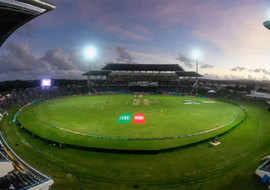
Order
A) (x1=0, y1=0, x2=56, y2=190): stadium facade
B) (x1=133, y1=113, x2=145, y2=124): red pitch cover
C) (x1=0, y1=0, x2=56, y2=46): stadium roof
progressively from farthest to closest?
(x1=133, y1=113, x2=145, y2=124): red pitch cover
(x1=0, y1=0, x2=56, y2=46): stadium roof
(x1=0, y1=0, x2=56, y2=190): stadium facade

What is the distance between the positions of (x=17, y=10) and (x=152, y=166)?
1474 centimetres

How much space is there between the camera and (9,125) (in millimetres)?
23219

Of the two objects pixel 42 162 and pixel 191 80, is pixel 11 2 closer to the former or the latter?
pixel 42 162

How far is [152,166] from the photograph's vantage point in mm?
12500

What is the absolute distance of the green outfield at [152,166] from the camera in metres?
10.5

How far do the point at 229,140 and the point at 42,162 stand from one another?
762 inches

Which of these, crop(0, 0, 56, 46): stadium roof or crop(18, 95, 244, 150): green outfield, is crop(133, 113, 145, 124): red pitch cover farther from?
crop(0, 0, 56, 46): stadium roof

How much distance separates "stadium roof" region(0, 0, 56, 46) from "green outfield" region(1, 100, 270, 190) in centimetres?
1130

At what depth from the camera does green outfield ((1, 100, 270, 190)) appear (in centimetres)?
1050

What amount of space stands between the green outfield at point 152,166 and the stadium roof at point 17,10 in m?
11.3

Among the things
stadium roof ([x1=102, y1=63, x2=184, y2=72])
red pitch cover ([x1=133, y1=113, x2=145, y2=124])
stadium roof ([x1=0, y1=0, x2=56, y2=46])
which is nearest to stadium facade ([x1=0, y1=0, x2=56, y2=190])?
stadium roof ([x1=0, y1=0, x2=56, y2=46])

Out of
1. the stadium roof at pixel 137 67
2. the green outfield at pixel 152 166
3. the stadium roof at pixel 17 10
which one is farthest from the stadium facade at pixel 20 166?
the stadium roof at pixel 137 67

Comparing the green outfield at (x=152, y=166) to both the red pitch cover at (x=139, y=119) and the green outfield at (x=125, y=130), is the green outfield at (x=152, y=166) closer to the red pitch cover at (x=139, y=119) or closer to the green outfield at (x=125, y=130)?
the green outfield at (x=125, y=130)

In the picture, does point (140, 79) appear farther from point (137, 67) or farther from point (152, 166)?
point (152, 166)
